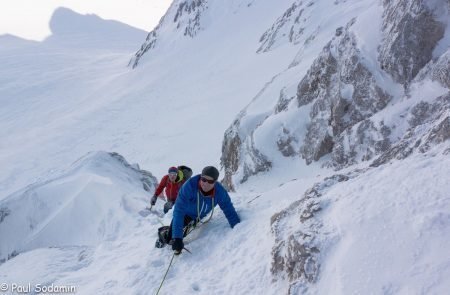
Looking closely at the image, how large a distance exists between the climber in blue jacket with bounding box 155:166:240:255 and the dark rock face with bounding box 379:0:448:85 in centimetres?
574

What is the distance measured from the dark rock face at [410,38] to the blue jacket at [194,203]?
571cm

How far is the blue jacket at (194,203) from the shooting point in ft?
22.5

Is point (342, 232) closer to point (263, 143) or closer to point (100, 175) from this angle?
point (263, 143)

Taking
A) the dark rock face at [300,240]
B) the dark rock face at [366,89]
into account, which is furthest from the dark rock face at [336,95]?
the dark rock face at [300,240]

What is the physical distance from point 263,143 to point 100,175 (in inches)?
228

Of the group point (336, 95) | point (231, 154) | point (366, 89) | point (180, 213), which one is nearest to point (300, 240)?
point (180, 213)

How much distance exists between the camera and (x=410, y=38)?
1007 cm

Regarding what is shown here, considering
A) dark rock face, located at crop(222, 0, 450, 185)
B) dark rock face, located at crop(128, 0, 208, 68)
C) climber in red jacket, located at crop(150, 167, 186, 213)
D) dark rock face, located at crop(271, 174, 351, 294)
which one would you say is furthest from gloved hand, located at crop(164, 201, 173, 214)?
dark rock face, located at crop(128, 0, 208, 68)

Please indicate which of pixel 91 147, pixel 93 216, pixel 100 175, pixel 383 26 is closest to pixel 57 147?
pixel 91 147

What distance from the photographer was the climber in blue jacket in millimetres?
6715

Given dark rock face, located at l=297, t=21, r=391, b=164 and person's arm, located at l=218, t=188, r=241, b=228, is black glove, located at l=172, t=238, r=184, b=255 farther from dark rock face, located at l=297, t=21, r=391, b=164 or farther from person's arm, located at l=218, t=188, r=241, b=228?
dark rock face, located at l=297, t=21, r=391, b=164

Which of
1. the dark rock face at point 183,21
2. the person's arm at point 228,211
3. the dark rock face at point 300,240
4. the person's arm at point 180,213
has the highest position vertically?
the dark rock face at point 183,21

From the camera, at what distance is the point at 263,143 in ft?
45.4

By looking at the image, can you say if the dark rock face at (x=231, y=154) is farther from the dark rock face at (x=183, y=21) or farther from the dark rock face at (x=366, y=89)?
the dark rock face at (x=183, y=21)
